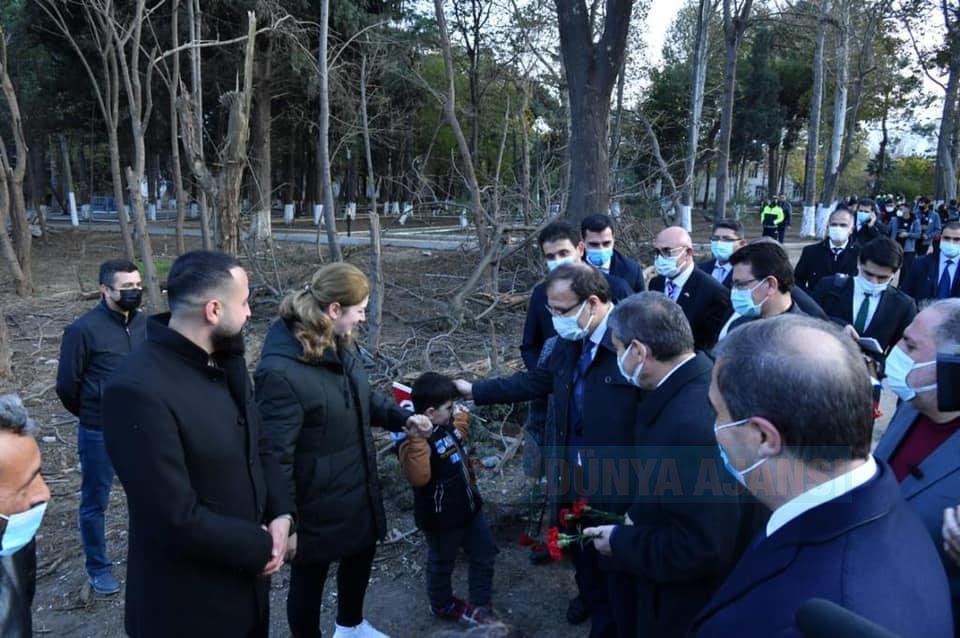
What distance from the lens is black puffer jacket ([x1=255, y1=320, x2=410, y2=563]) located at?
2.59 metres

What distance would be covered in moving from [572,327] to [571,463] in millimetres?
639

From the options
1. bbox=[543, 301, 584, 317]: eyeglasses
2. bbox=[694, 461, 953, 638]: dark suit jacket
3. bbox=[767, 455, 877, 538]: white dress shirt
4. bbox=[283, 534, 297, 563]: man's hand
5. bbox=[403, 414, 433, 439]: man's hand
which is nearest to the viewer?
bbox=[694, 461, 953, 638]: dark suit jacket

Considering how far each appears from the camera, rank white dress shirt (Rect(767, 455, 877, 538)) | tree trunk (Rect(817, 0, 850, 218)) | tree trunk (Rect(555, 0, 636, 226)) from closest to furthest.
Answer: white dress shirt (Rect(767, 455, 877, 538)), tree trunk (Rect(555, 0, 636, 226)), tree trunk (Rect(817, 0, 850, 218))

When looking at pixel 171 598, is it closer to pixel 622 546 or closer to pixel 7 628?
pixel 7 628

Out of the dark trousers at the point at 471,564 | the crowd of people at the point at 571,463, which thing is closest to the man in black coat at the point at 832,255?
the crowd of people at the point at 571,463

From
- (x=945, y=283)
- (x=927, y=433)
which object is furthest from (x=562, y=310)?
(x=945, y=283)

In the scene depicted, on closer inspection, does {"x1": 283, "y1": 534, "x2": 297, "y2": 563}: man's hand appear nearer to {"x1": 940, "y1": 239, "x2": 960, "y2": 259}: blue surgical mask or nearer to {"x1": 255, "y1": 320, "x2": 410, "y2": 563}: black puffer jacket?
{"x1": 255, "y1": 320, "x2": 410, "y2": 563}: black puffer jacket

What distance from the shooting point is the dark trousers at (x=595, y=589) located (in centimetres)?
305

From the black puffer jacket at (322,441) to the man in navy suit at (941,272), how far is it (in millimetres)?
6083

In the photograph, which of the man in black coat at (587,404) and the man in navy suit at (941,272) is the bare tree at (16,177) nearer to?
the man in black coat at (587,404)

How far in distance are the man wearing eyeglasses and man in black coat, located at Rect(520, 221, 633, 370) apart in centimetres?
243

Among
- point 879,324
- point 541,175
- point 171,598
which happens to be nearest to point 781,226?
point 541,175

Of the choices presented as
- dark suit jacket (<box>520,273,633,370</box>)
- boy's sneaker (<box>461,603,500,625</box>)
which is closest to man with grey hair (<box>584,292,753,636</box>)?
boy's sneaker (<box>461,603,500,625</box>)

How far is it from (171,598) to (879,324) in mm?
4629
